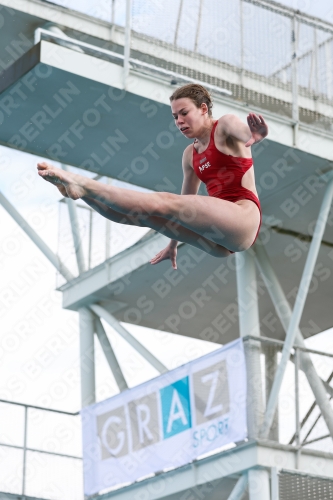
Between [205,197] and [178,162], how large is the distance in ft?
25.2

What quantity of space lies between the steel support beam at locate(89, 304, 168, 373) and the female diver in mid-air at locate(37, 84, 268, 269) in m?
10.2

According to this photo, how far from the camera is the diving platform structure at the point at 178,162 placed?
14461 mm

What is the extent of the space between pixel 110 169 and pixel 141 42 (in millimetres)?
1952

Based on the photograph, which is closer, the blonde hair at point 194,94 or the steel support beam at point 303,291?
the blonde hair at point 194,94

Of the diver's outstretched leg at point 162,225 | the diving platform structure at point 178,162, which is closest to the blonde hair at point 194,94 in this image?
the diver's outstretched leg at point 162,225

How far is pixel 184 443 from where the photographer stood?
17.2 m

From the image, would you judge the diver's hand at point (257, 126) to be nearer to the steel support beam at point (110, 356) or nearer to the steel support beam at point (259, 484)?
the steel support beam at point (259, 484)

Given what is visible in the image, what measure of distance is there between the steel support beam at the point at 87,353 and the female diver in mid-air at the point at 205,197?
39.9ft

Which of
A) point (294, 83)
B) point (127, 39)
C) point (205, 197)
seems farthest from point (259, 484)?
point (205, 197)

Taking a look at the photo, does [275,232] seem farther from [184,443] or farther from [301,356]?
[184,443]

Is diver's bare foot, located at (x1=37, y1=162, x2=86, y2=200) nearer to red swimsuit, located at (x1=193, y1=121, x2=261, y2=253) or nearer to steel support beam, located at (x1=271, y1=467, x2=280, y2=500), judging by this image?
red swimsuit, located at (x1=193, y1=121, x2=261, y2=253)

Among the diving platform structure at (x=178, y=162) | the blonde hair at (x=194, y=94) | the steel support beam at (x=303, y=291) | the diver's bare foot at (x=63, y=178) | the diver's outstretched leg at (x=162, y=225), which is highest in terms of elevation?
the diving platform structure at (x=178, y=162)

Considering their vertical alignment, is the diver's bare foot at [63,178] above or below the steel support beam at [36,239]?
below

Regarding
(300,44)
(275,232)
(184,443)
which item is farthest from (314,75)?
(184,443)
